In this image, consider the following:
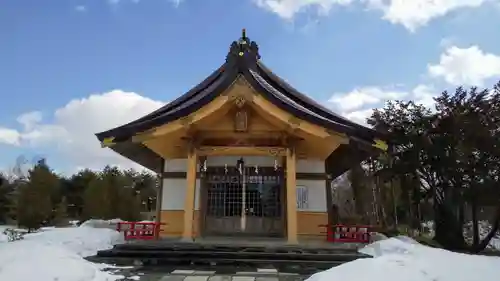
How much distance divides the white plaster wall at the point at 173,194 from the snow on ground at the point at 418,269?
5.83m

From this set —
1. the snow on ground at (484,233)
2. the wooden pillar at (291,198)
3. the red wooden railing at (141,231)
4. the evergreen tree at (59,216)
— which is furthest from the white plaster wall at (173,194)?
the evergreen tree at (59,216)

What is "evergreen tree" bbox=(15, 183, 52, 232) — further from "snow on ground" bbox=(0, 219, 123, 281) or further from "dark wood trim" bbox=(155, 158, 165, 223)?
"snow on ground" bbox=(0, 219, 123, 281)

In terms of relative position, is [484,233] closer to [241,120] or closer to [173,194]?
[241,120]

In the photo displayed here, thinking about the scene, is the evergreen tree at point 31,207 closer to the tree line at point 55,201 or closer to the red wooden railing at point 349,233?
the tree line at point 55,201

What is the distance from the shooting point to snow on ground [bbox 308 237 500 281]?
Result: 520 cm

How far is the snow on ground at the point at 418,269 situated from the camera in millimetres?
5203

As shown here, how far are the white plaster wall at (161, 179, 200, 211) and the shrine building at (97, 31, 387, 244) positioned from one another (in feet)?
0.09

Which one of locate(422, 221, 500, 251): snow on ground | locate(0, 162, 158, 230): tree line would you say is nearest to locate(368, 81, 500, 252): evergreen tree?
locate(422, 221, 500, 251): snow on ground

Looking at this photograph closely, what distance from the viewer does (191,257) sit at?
22.8 feet

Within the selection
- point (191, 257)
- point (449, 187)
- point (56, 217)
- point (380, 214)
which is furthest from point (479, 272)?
point (56, 217)

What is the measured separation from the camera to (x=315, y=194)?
10.4m

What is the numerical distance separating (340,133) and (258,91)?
7.04 feet

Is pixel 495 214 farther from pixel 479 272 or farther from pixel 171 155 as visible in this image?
pixel 171 155

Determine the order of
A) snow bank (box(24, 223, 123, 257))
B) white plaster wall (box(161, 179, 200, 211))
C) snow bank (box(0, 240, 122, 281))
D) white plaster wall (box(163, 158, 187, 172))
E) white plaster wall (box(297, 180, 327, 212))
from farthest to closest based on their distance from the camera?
white plaster wall (box(163, 158, 187, 172))
white plaster wall (box(161, 179, 200, 211))
white plaster wall (box(297, 180, 327, 212))
snow bank (box(24, 223, 123, 257))
snow bank (box(0, 240, 122, 281))
